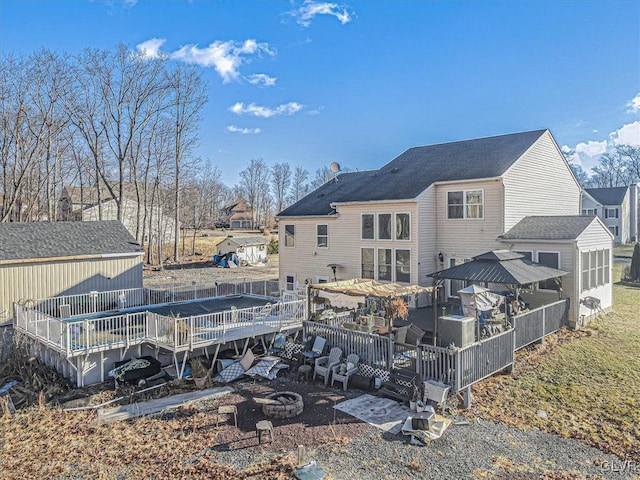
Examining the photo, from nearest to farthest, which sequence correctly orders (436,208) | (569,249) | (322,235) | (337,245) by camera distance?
(569,249)
(436,208)
(337,245)
(322,235)

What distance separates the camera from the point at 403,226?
17.7m

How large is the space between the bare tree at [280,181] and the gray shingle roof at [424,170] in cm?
5881

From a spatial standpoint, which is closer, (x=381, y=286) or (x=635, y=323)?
(x=381, y=286)

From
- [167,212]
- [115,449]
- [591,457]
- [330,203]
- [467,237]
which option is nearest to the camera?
[591,457]

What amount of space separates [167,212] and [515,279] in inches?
1670

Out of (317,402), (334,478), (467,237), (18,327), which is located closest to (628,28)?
(467,237)

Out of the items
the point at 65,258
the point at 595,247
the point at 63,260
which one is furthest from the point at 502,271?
the point at 63,260

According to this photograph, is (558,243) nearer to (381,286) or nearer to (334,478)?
(381,286)

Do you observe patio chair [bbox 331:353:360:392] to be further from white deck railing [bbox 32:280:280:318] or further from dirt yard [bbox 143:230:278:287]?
dirt yard [bbox 143:230:278:287]

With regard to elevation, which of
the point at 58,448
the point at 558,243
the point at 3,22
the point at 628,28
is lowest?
the point at 58,448

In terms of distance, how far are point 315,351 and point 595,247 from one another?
12098mm

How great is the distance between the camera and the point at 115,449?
25.1ft

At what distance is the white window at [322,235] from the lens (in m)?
20.8

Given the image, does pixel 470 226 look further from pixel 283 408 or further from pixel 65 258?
pixel 65 258
